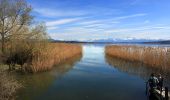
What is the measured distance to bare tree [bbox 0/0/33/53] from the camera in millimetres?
25797

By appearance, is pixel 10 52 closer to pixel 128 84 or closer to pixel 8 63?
pixel 8 63

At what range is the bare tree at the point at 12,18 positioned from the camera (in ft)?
84.6

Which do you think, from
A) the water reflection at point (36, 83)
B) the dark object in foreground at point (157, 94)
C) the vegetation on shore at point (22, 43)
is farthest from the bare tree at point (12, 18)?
the dark object in foreground at point (157, 94)

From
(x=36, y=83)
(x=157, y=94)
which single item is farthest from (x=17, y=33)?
(x=157, y=94)

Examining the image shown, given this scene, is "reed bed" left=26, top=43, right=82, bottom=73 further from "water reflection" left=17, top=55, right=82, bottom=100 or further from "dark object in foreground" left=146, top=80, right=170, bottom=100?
"dark object in foreground" left=146, top=80, right=170, bottom=100

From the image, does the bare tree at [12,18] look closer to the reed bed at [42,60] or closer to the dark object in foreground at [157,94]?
the reed bed at [42,60]

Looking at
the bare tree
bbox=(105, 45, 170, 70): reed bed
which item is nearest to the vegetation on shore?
the bare tree

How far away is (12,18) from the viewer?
87.1 feet

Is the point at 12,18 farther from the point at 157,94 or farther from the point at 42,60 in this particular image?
the point at 157,94

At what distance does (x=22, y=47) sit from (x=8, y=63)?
2098 mm

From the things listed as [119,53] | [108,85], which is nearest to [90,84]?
[108,85]

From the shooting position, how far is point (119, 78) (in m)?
17.9

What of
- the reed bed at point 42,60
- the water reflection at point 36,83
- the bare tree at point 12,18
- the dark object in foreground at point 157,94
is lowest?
the water reflection at point 36,83

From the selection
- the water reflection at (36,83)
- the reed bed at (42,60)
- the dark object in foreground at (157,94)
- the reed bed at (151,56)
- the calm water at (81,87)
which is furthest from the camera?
the reed bed at (42,60)
